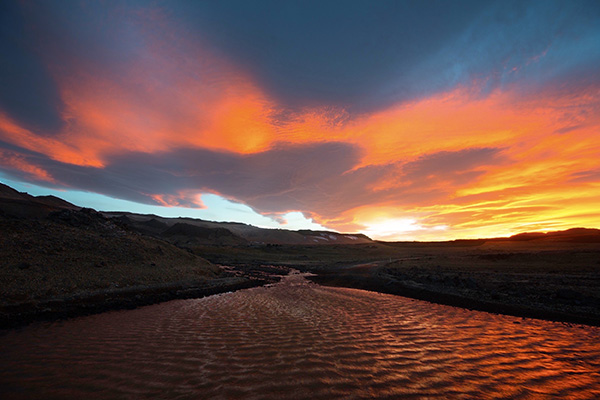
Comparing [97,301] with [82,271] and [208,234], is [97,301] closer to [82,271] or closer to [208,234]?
[82,271]

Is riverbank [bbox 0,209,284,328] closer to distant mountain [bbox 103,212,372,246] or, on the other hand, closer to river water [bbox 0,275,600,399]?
river water [bbox 0,275,600,399]

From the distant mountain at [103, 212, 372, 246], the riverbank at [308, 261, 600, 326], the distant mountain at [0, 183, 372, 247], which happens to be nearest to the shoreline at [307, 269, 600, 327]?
the riverbank at [308, 261, 600, 326]

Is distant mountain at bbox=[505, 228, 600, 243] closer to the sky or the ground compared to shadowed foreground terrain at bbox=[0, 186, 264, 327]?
closer to the sky

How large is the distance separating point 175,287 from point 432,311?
71.9ft

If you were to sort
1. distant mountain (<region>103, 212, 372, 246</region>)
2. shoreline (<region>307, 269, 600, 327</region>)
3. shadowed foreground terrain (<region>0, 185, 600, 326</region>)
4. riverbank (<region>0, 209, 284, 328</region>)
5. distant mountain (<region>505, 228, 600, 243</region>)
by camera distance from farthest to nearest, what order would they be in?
distant mountain (<region>103, 212, 372, 246</region>)
distant mountain (<region>505, 228, 600, 243</region>)
shadowed foreground terrain (<region>0, 185, 600, 326</region>)
riverbank (<region>0, 209, 284, 328</region>)
shoreline (<region>307, 269, 600, 327</region>)

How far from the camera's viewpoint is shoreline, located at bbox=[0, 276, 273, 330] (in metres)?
12.0

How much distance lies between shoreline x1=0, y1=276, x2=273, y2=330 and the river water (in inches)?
55.0

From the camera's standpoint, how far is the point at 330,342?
9.27 metres

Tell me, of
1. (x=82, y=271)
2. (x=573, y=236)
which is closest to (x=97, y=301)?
(x=82, y=271)

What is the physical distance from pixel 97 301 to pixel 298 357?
51.7 feet

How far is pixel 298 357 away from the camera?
7832mm

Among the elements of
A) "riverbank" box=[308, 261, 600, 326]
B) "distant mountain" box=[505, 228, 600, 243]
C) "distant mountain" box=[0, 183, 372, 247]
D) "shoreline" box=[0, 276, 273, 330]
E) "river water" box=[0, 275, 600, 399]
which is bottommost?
"shoreline" box=[0, 276, 273, 330]

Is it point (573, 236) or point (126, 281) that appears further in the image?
point (573, 236)

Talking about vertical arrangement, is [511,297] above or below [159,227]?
below
